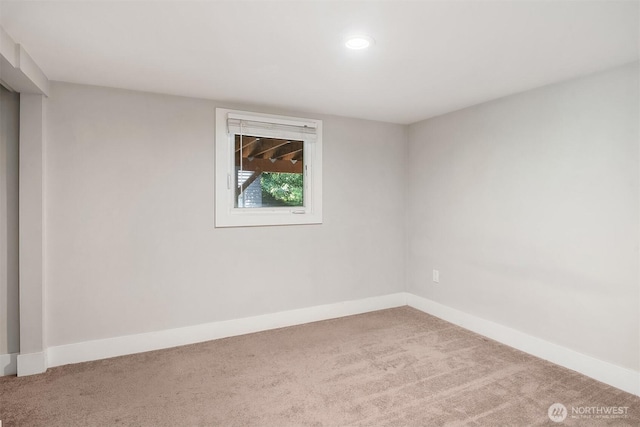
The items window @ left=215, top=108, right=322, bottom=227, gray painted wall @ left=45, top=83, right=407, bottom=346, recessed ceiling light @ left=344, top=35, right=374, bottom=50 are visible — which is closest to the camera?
recessed ceiling light @ left=344, top=35, right=374, bottom=50

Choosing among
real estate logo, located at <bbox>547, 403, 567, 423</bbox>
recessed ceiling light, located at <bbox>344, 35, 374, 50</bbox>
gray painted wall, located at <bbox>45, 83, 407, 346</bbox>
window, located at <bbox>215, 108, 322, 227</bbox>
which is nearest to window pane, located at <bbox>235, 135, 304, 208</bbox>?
window, located at <bbox>215, 108, 322, 227</bbox>

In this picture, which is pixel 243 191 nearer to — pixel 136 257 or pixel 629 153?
pixel 136 257

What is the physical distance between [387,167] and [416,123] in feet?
2.06

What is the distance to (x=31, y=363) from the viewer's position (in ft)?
8.48

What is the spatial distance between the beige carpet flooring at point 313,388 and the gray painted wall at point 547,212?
0.41 meters

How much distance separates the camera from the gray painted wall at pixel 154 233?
2.78m

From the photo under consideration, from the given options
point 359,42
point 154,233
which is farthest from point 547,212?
point 154,233

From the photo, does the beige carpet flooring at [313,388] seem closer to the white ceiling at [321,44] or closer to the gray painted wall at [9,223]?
the gray painted wall at [9,223]

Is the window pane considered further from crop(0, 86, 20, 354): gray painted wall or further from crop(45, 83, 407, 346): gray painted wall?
crop(0, 86, 20, 354): gray painted wall

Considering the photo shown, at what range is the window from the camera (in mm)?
3314

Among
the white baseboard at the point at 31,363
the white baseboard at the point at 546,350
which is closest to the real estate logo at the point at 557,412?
the white baseboard at the point at 546,350

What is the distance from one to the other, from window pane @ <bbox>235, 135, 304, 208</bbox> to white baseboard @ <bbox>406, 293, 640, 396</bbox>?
1998 millimetres

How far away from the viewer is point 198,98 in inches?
126

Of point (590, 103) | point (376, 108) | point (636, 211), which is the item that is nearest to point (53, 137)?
point (376, 108)
